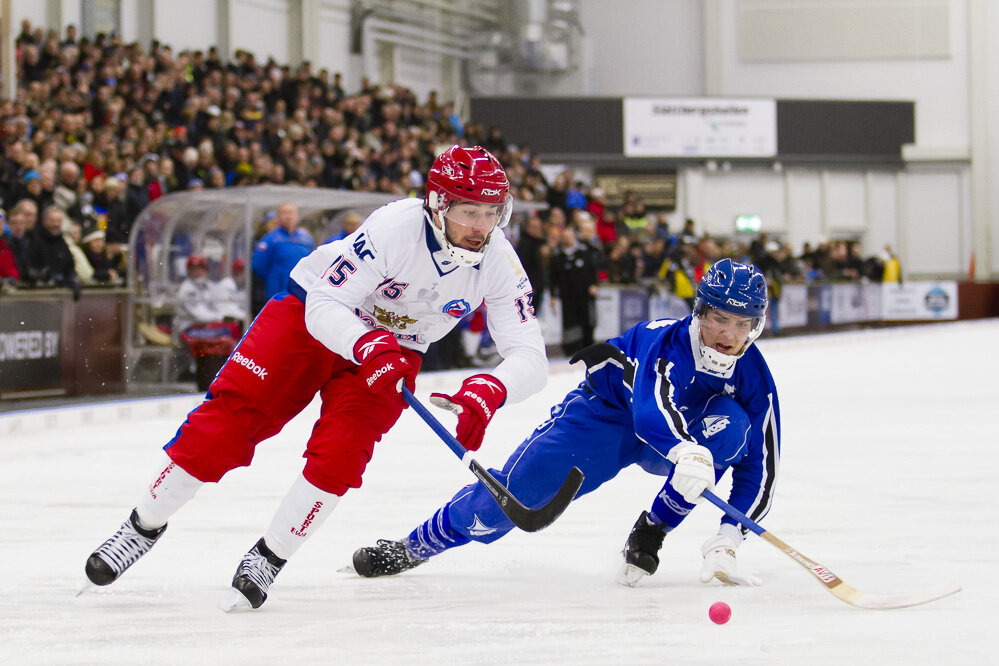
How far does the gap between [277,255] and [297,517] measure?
19.4ft

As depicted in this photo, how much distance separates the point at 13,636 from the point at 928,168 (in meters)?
25.3

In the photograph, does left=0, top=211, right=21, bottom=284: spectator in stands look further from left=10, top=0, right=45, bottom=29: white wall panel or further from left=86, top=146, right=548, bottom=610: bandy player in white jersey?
left=10, top=0, right=45, bottom=29: white wall panel

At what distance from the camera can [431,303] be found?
Result: 130 inches

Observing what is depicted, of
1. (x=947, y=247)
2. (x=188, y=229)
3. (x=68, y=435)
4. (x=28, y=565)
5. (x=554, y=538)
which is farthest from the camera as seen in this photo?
(x=947, y=247)

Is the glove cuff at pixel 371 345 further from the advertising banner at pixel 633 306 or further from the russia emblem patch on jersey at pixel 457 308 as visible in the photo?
the advertising banner at pixel 633 306

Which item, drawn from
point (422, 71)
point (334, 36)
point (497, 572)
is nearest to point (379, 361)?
point (497, 572)

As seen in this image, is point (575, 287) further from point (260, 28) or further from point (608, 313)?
point (260, 28)

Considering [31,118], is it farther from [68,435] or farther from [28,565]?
[28,565]

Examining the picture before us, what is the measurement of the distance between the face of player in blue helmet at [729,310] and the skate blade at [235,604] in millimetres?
1402

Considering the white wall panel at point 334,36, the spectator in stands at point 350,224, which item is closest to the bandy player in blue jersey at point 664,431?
the spectator in stands at point 350,224

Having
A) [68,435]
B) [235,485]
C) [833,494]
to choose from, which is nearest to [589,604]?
[833,494]

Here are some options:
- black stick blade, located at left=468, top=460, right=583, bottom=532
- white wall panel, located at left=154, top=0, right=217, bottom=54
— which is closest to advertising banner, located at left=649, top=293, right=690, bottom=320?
white wall panel, located at left=154, top=0, right=217, bottom=54

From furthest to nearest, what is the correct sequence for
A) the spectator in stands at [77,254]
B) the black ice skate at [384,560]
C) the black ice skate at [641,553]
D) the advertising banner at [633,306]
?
1. the advertising banner at [633,306]
2. the spectator in stands at [77,254]
3. the black ice skate at [384,560]
4. the black ice skate at [641,553]

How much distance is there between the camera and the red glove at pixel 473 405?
2998 mm
